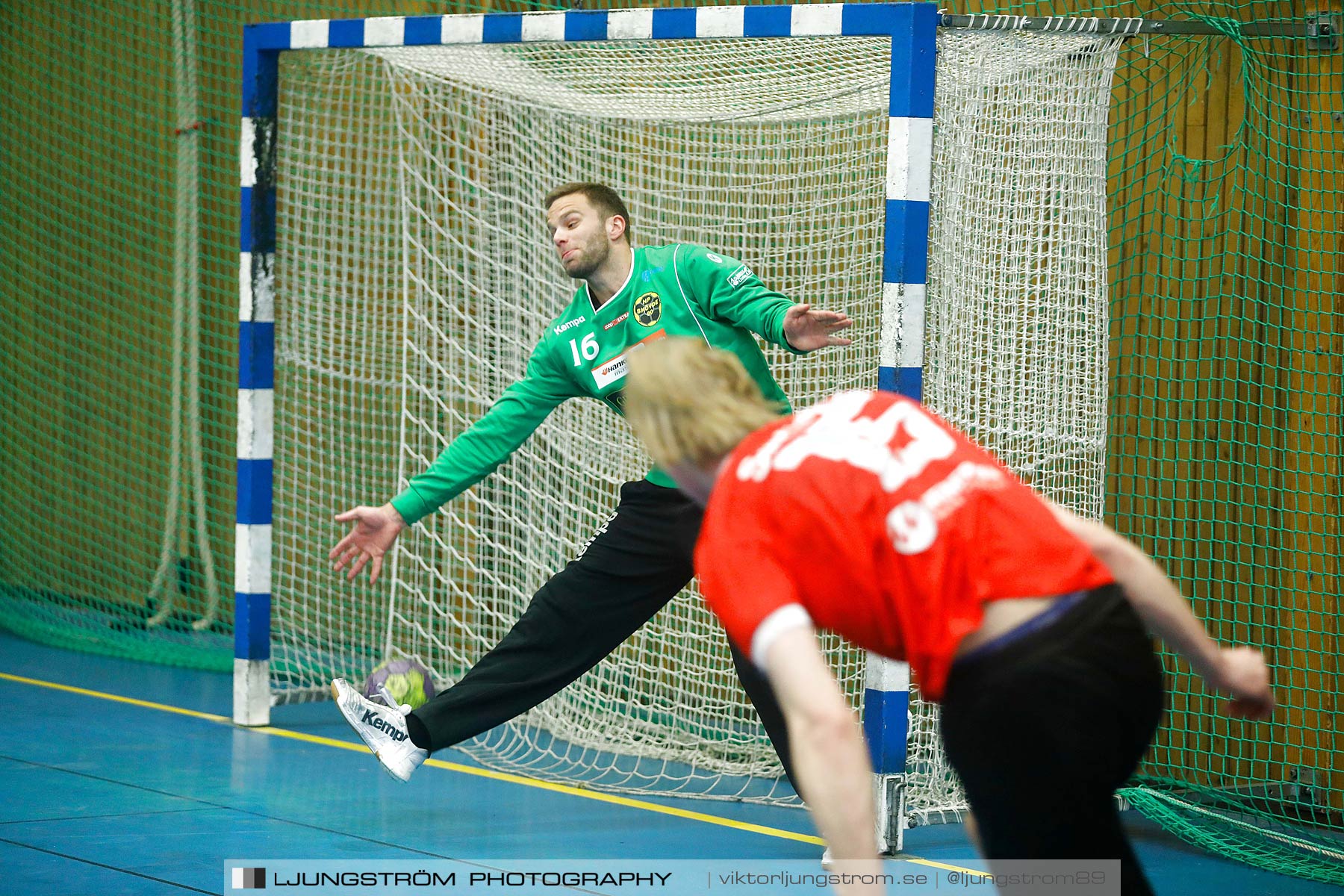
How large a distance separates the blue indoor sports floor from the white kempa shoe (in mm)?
239

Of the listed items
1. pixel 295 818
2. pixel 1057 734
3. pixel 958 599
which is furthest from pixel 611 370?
pixel 1057 734

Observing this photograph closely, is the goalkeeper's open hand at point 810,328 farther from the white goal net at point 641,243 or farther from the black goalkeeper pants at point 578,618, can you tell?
the black goalkeeper pants at point 578,618

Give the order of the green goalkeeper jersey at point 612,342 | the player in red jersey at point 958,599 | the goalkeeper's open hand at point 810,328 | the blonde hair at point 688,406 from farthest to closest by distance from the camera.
Result: the green goalkeeper jersey at point 612,342
the goalkeeper's open hand at point 810,328
the blonde hair at point 688,406
the player in red jersey at point 958,599

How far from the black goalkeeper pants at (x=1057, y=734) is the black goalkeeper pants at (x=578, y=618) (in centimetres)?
266

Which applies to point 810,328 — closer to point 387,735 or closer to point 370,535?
point 370,535

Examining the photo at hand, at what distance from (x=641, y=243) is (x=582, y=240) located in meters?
1.84

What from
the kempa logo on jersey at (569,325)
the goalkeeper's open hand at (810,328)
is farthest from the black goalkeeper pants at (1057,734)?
the kempa logo on jersey at (569,325)

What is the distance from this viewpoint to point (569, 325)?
196 inches

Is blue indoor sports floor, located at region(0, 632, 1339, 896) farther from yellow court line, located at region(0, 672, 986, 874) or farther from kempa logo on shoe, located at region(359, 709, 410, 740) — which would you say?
kempa logo on shoe, located at region(359, 709, 410, 740)

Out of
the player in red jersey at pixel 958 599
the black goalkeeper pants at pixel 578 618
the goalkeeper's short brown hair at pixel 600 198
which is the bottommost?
the black goalkeeper pants at pixel 578 618

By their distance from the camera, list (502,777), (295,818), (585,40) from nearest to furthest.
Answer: (295,818)
(585,40)
(502,777)

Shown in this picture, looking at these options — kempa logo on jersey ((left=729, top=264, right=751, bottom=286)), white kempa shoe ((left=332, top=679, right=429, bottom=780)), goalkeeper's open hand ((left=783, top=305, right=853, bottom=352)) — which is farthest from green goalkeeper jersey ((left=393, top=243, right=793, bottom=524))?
white kempa shoe ((left=332, top=679, right=429, bottom=780))

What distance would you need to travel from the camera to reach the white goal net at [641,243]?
550cm

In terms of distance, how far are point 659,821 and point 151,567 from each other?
5.63 m
